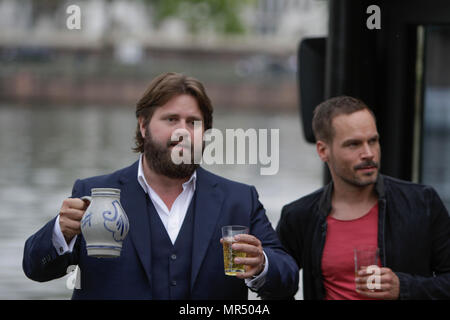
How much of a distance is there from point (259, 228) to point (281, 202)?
442 inches

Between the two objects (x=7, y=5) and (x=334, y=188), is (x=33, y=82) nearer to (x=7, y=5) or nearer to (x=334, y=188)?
(x=7, y=5)

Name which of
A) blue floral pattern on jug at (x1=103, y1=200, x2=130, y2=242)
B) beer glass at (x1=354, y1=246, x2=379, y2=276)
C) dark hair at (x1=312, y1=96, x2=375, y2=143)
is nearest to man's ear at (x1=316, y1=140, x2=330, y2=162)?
dark hair at (x1=312, y1=96, x2=375, y2=143)

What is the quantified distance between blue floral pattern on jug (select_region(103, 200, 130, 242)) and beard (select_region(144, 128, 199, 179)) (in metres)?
0.31

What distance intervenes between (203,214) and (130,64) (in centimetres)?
4980

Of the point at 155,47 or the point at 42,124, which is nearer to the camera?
the point at 42,124

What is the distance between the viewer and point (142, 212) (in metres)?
3.04

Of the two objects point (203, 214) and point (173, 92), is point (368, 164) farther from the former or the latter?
point (173, 92)

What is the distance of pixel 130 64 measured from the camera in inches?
2060

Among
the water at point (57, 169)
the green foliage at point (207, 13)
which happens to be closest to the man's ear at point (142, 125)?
the water at point (57, 169)

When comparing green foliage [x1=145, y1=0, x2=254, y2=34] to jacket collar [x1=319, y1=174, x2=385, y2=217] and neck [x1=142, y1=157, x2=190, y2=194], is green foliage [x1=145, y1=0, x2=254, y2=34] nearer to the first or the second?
jacket collar [x1=319, y1=174, x2=385, y2=217]

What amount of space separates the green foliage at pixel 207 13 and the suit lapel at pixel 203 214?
184ft

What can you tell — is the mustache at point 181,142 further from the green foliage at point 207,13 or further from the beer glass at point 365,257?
the green foliage at point 207,13

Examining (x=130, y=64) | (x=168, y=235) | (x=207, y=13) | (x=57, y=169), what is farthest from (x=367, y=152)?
(x=207, y=13)
